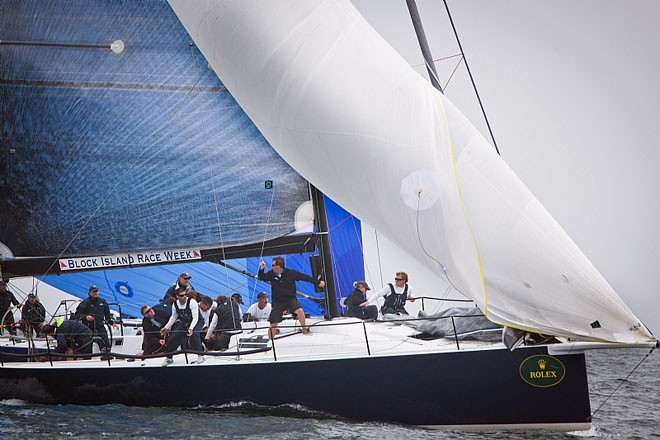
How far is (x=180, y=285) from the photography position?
999 centimetres

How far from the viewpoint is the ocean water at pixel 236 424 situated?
25.7ft

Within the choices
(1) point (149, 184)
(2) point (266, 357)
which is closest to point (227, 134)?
(1) point (149, 184)

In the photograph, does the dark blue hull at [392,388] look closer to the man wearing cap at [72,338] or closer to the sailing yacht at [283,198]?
the sailing yacht at [283,198]

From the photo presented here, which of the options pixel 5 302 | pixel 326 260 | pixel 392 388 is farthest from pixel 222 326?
pixel 5 302

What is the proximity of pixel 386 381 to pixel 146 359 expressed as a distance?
2.83 m

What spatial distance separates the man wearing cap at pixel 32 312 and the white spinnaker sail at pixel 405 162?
4376mm

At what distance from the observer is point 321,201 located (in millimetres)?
10422

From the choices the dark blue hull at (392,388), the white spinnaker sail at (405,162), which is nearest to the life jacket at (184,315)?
the dark blue hull at (392,388)

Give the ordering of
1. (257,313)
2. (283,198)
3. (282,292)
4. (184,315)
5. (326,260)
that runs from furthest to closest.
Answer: (283,198), (326,260), (257,313), (282,292), (184,315)

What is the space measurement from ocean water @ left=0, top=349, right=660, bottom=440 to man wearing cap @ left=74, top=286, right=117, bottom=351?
0.91m

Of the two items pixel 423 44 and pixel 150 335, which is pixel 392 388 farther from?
pixel 423 44

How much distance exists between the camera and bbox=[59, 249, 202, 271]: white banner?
10516 mm

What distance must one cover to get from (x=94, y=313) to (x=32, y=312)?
1.26 metres

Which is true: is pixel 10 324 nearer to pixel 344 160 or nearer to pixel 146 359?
pixel 146 359
